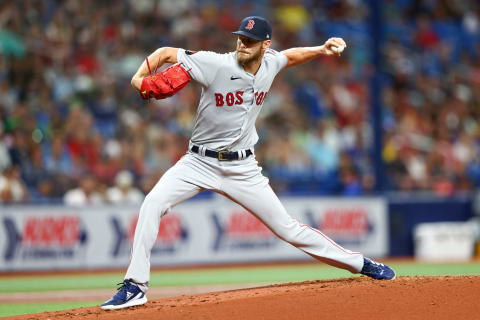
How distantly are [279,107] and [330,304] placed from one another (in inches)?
405

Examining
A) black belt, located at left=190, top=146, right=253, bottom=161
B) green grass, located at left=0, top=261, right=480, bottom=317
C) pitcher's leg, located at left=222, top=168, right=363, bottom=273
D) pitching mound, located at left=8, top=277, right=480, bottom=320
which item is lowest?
green grass, located at left=0, top=261, right=480, bottom=317

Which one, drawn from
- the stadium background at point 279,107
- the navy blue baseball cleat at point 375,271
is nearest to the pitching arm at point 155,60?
the navy blue baseball cleat at point 375,271

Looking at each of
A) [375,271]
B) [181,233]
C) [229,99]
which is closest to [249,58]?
[229,99]

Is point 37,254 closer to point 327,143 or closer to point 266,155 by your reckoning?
point 266,155

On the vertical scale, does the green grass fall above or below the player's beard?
below

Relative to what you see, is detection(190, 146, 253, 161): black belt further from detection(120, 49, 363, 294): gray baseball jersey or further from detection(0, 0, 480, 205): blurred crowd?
detection(0, 0, 480, 205): blurred crowd

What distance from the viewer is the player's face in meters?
6.25

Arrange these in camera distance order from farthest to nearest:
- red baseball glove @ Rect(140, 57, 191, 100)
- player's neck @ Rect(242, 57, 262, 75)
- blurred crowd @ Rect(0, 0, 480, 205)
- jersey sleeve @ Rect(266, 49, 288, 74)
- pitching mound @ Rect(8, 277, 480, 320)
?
blurred crowd @ Rect(0, 0, 480, 205), jersey sleeve @ Rect(266, 49, 288, 74), player's neck @ Rect(242, 57, 262, 75), red baseball glove @ Rect(140, 57, 191, 100), pitching mound @ Rect(8, 277, 480, 320)

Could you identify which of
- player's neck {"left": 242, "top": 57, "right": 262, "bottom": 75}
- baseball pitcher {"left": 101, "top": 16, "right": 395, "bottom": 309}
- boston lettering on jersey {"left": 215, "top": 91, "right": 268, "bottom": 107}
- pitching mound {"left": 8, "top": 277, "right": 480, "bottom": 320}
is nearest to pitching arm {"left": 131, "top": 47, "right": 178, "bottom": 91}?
baseball pitcher {"left": 101, "top": 16, "right": 395, "bottom": 309}

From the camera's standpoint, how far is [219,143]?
20.8ft

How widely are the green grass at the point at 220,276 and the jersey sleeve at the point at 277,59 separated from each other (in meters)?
4.97

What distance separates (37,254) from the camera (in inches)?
506

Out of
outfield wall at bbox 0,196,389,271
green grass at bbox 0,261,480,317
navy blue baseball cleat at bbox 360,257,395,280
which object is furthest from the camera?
outfield wall at bbox 0,196,389,271

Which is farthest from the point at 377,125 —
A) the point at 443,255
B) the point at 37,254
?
the point at 37,254
